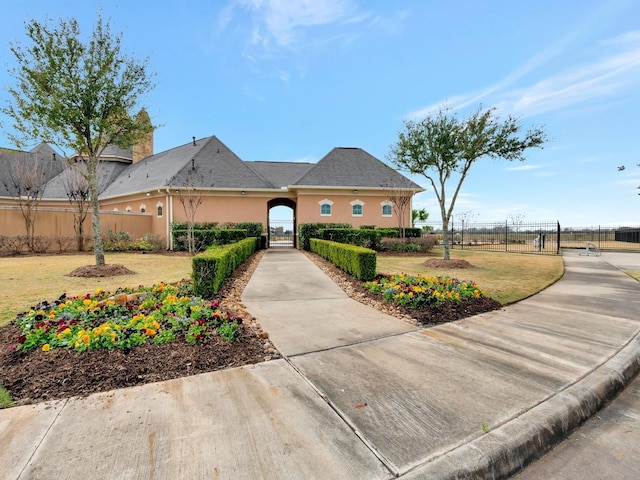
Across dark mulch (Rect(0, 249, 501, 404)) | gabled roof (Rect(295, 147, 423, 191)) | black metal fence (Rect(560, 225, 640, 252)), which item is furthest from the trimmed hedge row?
black metal fence (Rect(560, 225, 640, 252))

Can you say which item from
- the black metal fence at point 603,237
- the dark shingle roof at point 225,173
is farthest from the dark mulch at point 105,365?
the black metal fence at point 603,237

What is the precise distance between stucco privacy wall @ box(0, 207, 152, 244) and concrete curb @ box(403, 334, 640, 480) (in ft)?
69.0

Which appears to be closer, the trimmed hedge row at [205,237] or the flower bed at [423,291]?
the flower bed at [423,291]

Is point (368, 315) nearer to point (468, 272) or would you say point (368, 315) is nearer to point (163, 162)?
point (468, 272)

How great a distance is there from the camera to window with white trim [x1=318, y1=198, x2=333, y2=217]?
67.9 feet

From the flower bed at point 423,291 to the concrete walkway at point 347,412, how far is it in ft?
4.38

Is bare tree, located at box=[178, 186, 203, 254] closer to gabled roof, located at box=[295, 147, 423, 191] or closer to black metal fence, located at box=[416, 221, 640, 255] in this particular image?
gabled roof, located at box=[295, 147, 423, 191]

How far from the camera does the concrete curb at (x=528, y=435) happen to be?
2.01 m

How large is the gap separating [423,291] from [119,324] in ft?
16.4

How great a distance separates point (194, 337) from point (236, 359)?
0.65m

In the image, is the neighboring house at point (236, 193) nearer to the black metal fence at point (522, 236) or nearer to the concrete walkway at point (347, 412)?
the black metal fence at point (522, 236)

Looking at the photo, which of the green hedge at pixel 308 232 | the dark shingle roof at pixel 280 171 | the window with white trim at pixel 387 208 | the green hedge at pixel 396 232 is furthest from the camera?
the dark shingle roof at pixel 280 171

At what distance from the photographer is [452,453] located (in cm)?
210

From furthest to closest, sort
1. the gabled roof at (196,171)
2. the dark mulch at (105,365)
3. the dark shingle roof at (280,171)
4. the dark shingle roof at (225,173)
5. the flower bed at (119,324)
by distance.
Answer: the dark shingle roof at (280,171) → the dark shingle roof at (225,173) → the gabled roof at (196,171) → the flower bed at (119,324) → the dark mulch at (105,365)
